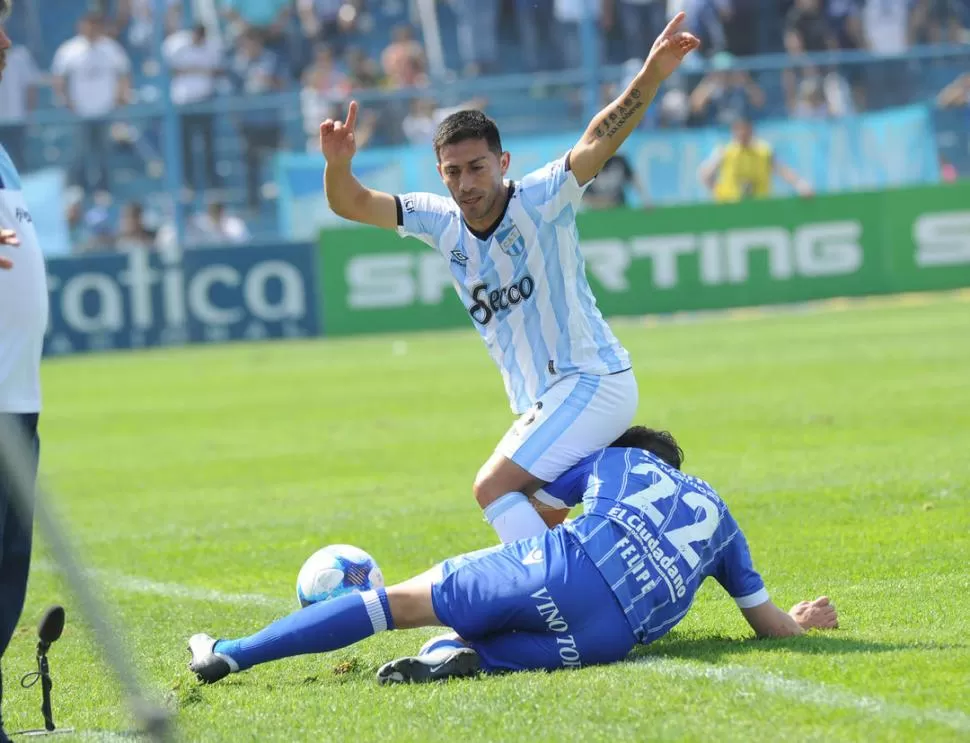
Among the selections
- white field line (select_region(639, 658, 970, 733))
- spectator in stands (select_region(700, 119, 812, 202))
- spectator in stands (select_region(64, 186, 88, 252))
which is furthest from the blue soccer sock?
spectator in stands (select_region(64, 186, 88, 252))

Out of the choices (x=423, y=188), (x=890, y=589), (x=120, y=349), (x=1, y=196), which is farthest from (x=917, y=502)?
(x=120, y=349)

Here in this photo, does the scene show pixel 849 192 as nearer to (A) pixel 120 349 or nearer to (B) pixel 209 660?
(A) pixel 120 349

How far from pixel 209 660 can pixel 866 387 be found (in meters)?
9.82

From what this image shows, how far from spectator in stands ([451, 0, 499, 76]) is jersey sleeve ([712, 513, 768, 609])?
2167cm

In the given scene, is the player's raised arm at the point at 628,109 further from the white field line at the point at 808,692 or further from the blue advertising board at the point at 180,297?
the blue advertising board at the point at 180,297

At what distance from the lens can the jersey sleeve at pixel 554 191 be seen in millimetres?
6664

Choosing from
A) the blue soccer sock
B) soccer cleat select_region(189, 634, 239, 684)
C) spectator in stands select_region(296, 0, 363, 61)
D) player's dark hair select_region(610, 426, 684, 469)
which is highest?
spectator in stands select_region(296, 0, 363, 61)

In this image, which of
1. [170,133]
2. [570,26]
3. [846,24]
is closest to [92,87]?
[170,133]

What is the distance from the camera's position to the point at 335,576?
6.88 metres

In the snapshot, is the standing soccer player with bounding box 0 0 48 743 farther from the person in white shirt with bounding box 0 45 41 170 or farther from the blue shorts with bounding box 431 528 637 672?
the person in white shirt with bounding box 0 45 41 170

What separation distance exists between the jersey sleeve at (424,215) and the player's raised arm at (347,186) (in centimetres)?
6

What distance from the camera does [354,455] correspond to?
→ 12875 millimetres

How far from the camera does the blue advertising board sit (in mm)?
23875

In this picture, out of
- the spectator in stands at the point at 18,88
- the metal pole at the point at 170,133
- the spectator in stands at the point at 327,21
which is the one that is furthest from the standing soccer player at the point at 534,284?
the spectator in stands at the point at 327,21
